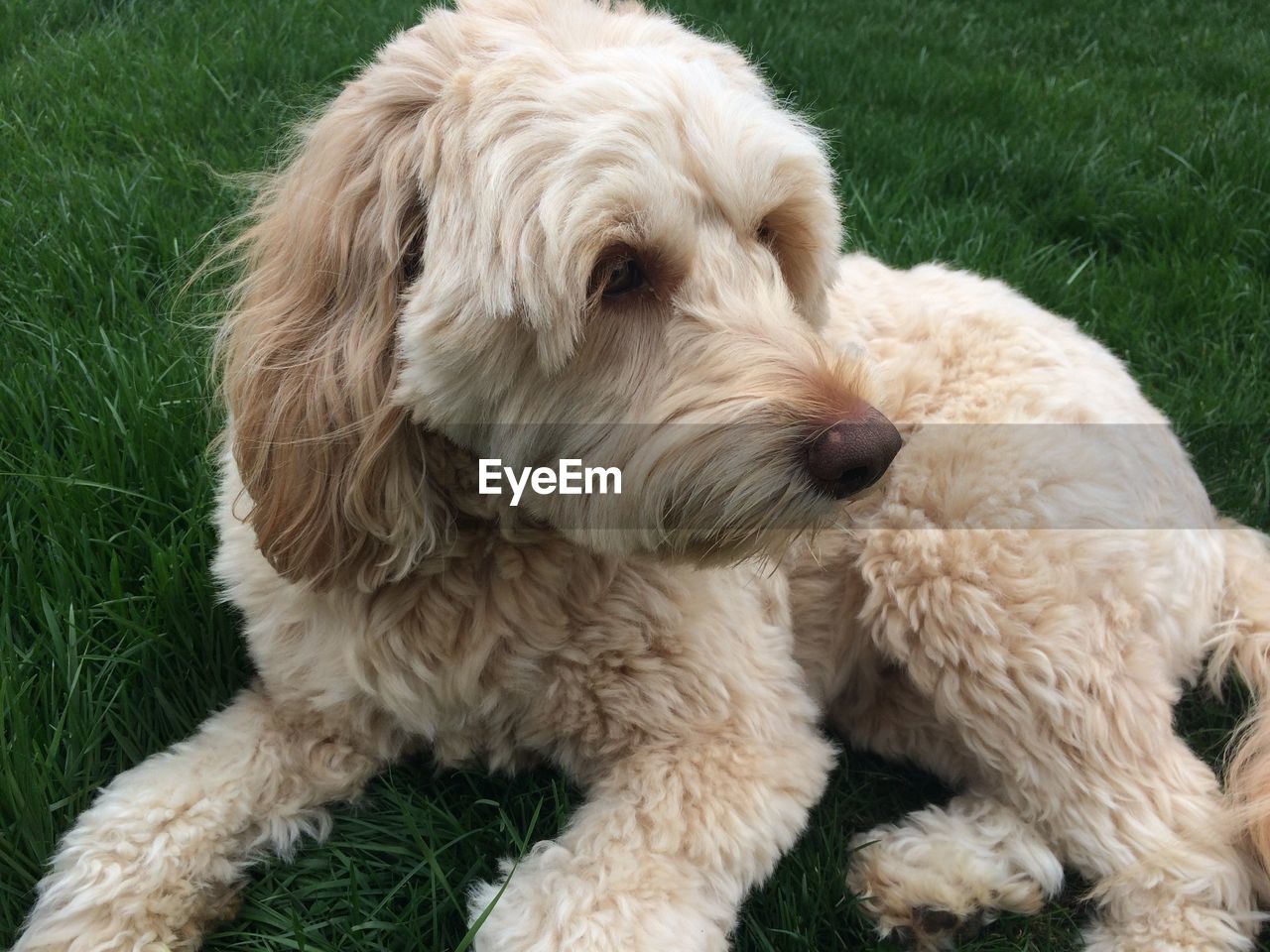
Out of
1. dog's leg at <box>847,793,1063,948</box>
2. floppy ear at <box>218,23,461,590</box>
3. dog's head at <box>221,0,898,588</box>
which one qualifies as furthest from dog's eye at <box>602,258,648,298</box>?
dog's leg at <box>847,793,1063,948</box>

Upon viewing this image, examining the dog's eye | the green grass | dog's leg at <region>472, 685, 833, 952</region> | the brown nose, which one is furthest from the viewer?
the green grass

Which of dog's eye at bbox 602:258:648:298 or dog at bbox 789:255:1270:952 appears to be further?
dog at bbox 789:255:1270:952

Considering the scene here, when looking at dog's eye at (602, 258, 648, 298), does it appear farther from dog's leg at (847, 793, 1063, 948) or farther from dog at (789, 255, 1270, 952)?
dog's leg at (847, 793, 1063, 948)

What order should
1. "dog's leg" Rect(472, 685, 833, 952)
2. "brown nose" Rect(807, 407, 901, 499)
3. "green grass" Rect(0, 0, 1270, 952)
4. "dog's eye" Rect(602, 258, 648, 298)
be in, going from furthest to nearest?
"green grass" Rect(0, 0, 1270, 952) → "dog's leg" Rect(472, 685, 833, 952) → "dog's eye" Rect(602, 258, 648, 298) → "brown nose" Rect(807, 407, 901, 499)

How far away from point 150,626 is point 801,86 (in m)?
4.18

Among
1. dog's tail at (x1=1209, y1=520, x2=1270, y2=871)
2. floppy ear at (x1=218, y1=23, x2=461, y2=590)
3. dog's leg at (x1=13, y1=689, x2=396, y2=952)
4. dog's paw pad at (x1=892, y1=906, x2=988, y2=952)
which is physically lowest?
dog's paw pad at (x1=892, y1=906, x2=988, y2=952)

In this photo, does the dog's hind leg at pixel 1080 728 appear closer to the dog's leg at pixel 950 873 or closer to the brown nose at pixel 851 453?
the dog's leg at pixel 950 873

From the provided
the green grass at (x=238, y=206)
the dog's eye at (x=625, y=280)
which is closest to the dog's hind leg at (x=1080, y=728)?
the green grass at (x=238, y=206)

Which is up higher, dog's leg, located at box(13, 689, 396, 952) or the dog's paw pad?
dog's leg, located at box(13, 689, 396, 952)

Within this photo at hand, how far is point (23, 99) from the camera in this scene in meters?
4.07

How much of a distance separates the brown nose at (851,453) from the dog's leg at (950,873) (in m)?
0.96

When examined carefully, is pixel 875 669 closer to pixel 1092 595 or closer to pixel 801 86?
pixel 1092 595

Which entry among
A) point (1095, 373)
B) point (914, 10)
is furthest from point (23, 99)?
point (914, 10)

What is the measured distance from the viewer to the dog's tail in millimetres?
2037
